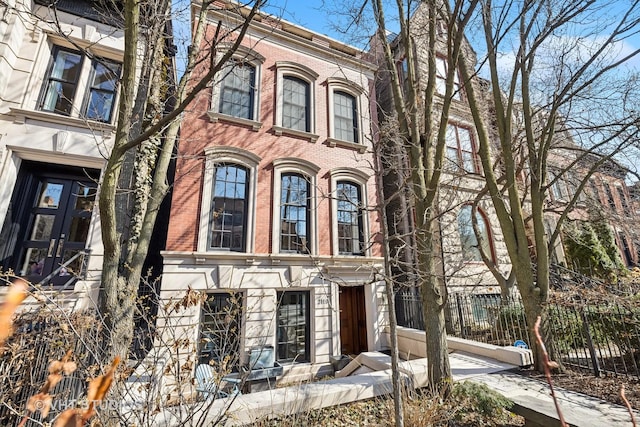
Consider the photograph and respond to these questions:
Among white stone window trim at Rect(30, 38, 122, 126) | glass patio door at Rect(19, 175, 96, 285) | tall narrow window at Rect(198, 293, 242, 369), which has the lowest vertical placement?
tall narrow window at Rect(198, 293, 242, 369)

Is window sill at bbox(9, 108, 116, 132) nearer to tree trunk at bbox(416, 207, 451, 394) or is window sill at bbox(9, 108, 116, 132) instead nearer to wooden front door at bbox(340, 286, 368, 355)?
tree trunk at bbox(416, 207, 451, 394)

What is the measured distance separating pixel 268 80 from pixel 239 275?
22.7ft

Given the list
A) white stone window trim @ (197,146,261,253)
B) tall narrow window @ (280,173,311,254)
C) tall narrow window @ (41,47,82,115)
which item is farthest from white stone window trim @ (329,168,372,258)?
tall narrow window @ (41,47,82,115)

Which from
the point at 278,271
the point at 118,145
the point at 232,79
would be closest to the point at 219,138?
the point at 232,79

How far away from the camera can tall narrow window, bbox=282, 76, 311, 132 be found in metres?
10.7

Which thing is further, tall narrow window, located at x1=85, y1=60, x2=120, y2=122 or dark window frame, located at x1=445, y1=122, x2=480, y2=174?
dark window frame, located at x1=445, y1=122, x2=480, y2=174

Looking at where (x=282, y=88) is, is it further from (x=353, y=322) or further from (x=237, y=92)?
(x=353, y=322)

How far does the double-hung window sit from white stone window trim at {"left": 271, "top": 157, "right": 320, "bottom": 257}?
15.8 feet

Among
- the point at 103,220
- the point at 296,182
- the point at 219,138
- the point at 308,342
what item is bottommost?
the point at 308,342

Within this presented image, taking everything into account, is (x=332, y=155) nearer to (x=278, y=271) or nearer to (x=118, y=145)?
(x=278, y=271)

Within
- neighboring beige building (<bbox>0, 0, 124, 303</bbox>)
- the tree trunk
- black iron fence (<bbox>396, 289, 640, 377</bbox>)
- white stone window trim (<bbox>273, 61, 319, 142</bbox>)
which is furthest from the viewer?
white stone window trim (<bbox>273, 61, 319, 142</bbox>)

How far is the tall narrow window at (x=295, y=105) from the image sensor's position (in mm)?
10703

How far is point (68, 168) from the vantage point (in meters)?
7.34

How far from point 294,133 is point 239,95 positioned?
2.29 meters
